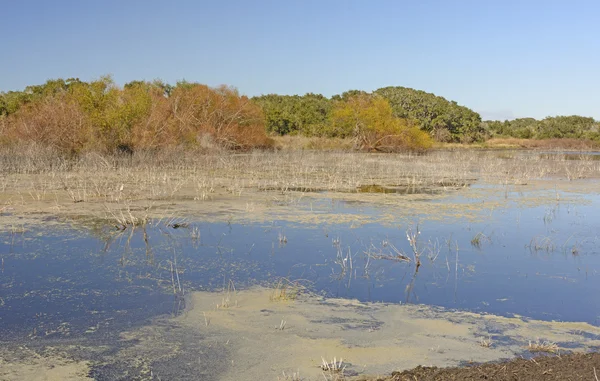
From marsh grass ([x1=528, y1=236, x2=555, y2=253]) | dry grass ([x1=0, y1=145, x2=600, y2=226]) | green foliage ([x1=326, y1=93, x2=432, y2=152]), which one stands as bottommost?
marsh grass ([x1=528, y1=236, x2=555, y2=253])

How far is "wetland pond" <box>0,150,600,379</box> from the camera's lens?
20.6ft

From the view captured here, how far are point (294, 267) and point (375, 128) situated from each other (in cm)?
3355

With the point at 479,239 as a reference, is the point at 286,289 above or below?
below

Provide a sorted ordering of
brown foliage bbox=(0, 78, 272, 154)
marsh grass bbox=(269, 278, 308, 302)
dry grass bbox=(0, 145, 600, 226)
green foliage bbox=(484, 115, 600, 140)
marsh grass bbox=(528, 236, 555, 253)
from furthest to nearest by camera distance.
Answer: green foliage bbox=(484, 115, 600, 140) < brown foliage bbox=(0, 78, 272, 154) < dry grass bbox=(0, 145, 600, 226) < marsh grass bbox=(528, 236, 555, 253) < marsh grass bbox=(269, 278, 308, 302)

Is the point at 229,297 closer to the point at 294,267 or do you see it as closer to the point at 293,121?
the point at 294,267

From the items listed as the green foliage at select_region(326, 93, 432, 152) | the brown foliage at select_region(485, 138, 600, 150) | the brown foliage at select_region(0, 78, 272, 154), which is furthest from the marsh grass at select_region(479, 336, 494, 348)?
the brown foliage at select_region(485, 138, 600, 150)

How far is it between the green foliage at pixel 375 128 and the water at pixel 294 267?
29262 millimetres

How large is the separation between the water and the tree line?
15130 millimetres

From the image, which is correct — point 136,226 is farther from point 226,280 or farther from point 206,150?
point 206,150

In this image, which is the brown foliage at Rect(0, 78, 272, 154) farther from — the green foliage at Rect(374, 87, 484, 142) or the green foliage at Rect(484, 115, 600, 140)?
the green foliage at Rect(484, 115, 600, 140)

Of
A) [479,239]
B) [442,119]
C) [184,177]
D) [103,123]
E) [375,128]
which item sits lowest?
[479,239]

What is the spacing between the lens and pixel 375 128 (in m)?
40.9

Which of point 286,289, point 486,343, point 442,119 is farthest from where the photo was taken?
point 442,119

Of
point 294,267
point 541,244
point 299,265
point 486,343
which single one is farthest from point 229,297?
point 541,244
